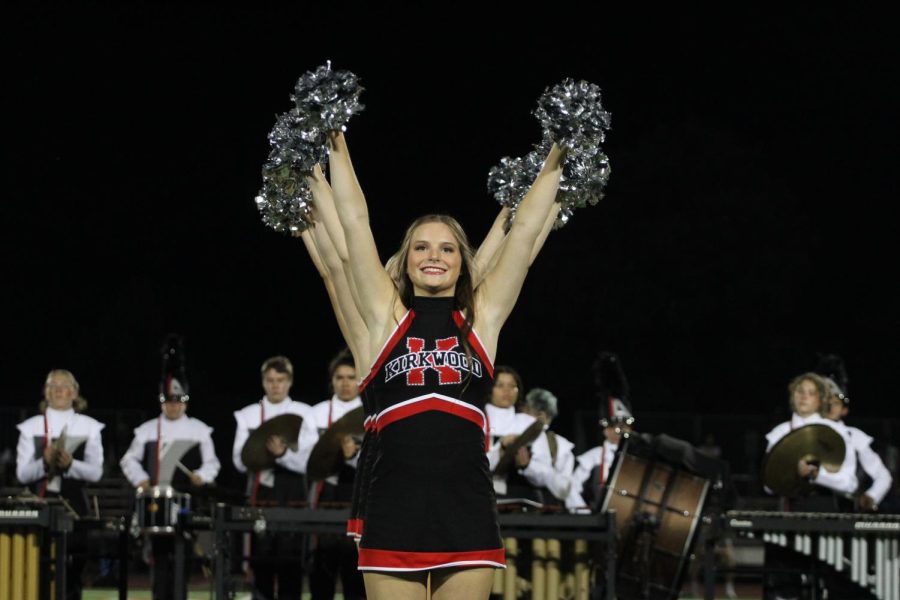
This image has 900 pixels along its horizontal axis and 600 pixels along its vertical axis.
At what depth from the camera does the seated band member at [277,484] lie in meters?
9.37

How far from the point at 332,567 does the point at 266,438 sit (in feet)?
3.01

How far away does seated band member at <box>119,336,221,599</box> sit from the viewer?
1017 cm

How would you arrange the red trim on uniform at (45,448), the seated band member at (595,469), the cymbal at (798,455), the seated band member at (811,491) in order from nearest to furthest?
the cymbal at (798,455) → the seated band member at (811,491) → the red trim on uniform at (45,448) → the seated band member at (595,469)

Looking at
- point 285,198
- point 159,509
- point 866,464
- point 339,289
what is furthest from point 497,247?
point 866,464

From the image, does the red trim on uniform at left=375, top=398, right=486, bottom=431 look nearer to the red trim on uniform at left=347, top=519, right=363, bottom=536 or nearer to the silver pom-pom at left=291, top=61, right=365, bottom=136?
the red trim on uniform at left=347, top=519, right=363, bottom=536

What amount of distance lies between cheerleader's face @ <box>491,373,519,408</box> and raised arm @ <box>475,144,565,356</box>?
562 centimetres

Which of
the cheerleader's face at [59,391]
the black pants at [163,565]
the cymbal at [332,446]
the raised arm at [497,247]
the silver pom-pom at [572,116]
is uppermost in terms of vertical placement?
the silver pom-pom at [572,116]

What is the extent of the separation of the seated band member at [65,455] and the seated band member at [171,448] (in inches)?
15.6

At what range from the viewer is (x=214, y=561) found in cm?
830

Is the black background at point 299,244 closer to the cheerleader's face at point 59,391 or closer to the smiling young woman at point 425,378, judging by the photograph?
the cheerleader's face at point 59,391

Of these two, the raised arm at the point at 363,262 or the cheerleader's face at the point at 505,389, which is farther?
the cheerleader's face at the point at 505,389

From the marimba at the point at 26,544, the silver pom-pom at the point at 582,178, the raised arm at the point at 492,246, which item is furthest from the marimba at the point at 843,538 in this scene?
the silver pom-pom at the point at 582,178

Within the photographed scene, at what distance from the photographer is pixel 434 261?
13.7 feet

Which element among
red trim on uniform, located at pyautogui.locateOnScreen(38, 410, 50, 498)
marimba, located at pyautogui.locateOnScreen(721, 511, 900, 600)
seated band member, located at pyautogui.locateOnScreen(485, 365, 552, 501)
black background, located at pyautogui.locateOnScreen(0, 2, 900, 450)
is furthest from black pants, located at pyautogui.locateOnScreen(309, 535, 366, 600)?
black background, located at pyautogui.locateOnScreen(0, 2, 900, 450)
